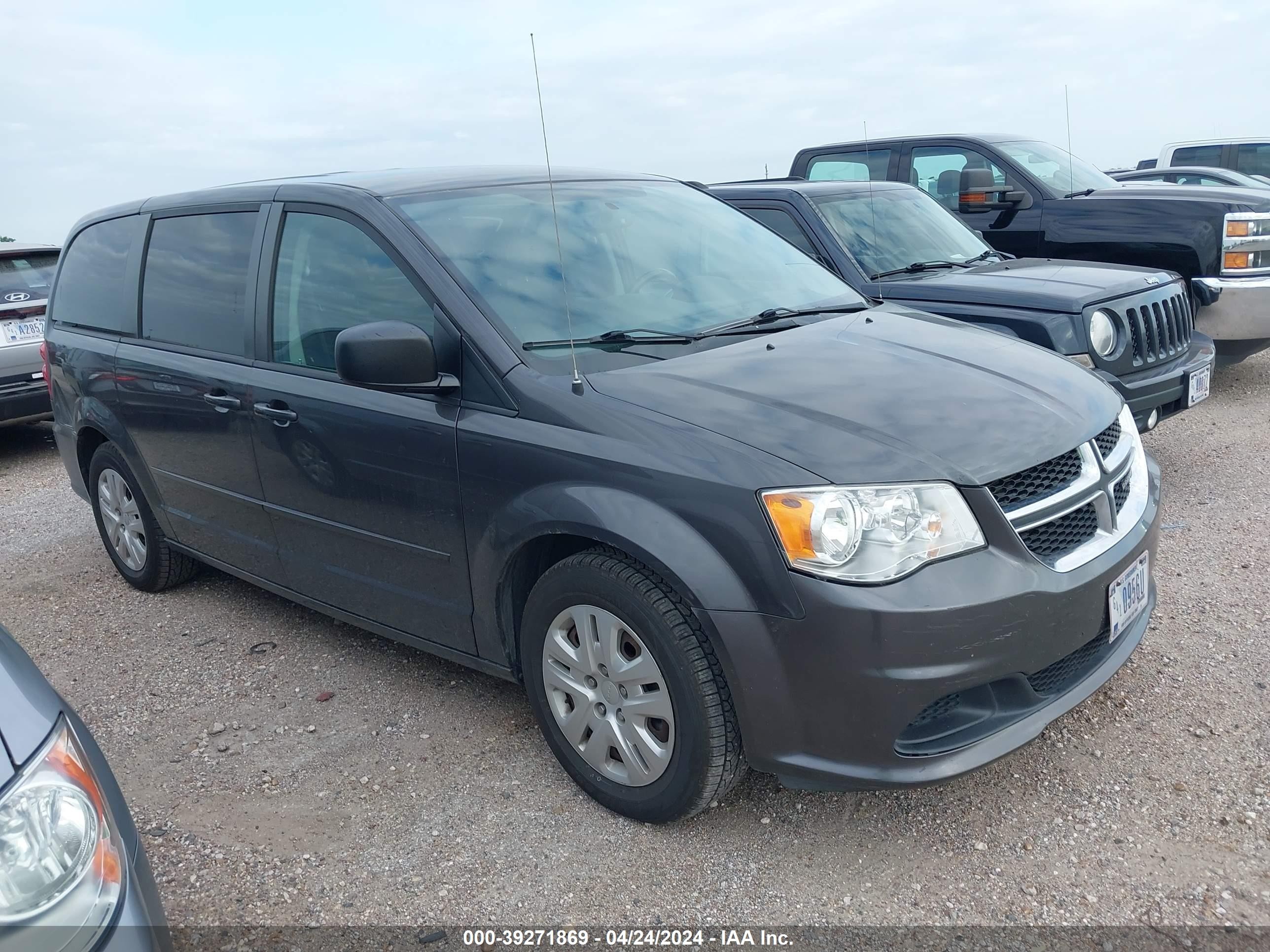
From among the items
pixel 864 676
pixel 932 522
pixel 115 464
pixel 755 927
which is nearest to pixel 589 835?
pixel 755 927

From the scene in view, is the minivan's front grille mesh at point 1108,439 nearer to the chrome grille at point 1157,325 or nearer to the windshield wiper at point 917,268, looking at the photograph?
the chrome grille at point 1157,325

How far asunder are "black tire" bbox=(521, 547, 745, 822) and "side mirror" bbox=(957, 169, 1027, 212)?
17.3ft

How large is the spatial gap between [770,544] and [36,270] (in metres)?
7.64

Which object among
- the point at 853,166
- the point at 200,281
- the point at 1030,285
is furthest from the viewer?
the point at 853,166

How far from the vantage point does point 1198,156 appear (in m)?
16.0

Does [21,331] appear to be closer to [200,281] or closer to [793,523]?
[200,281]

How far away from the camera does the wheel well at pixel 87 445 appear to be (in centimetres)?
473

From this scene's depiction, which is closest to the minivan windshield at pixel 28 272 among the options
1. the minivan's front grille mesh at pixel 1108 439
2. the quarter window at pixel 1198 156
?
the minivan's front grille mesh at pixel 1108 439

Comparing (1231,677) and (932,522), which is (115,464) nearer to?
(932,522)

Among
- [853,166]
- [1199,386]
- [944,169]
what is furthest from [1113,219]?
[853,166]

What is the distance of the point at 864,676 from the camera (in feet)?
7.62

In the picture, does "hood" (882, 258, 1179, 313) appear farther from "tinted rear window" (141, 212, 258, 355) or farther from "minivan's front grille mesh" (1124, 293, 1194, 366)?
"tinted rear window" (141, 212, 258, 355)

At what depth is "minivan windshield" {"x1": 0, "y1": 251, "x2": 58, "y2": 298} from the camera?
775 centimetres

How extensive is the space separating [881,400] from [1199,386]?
346 centimetres
